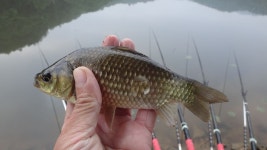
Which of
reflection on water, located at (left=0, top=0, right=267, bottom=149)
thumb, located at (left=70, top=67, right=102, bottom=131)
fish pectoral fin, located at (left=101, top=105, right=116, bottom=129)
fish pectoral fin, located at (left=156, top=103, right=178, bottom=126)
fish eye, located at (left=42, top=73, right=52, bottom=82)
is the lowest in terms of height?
reflection on water, located at (left=0, top=0, right=267, bottom=149)

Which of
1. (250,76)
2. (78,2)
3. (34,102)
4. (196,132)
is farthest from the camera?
(78,2)

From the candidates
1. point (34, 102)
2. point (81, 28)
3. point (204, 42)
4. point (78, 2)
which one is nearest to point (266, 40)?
point (204, 42)

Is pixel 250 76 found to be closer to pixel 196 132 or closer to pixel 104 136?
pixel 196 132

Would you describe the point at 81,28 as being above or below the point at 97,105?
below

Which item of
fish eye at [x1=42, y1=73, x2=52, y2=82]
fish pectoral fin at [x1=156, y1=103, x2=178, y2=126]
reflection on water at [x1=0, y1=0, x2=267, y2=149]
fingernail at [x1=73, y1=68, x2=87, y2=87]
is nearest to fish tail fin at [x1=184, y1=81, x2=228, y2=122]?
fish pectoral fin at [x1=156, y1=103, x2=178, y2=126]

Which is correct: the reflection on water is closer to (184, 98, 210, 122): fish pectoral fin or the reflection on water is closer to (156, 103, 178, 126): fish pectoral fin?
(156, 103, 178, 126): fish pectoral fin

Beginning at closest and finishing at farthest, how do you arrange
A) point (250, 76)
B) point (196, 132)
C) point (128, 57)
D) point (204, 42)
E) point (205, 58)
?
point (128, 57) → point (196, 132) → point (250, 76) → point (205, 58) → point (204, 42)

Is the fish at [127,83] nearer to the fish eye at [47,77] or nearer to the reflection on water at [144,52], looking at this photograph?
the fish eye at [47,77]

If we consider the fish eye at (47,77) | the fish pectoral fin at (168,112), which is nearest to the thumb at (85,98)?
the fish eye at (47,77)
